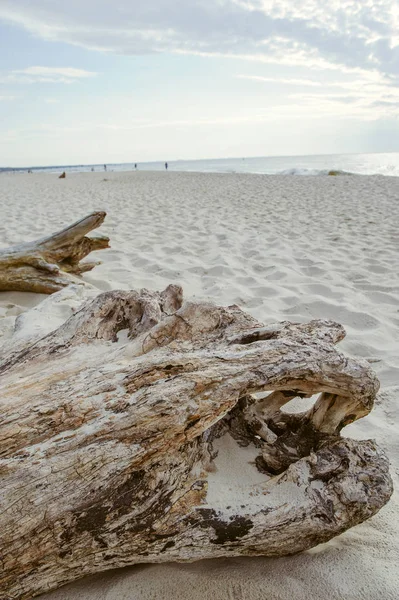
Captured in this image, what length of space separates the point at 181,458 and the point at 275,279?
299 cm

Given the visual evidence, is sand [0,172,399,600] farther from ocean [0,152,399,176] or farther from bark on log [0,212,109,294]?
ocean [0,152,399,176]

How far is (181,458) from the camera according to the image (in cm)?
131

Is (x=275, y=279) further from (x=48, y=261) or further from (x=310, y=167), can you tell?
(x=310, y=167)

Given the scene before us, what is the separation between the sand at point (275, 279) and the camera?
128 cm

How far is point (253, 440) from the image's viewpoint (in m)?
1.52

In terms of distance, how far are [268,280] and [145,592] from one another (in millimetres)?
3119

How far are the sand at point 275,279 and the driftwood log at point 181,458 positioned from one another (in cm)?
8

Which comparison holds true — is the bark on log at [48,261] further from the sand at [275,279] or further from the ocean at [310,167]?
the ocean at [310,167]

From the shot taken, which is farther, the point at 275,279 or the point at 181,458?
the point at 275,279

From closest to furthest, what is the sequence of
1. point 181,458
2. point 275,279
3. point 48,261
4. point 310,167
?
point 181,458 → point 48,261 → point 275,279 → point 310,167

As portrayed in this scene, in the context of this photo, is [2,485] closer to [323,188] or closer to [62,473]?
[62,473]

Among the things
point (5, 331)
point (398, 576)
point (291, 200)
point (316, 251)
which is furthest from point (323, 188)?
point (398, 576)

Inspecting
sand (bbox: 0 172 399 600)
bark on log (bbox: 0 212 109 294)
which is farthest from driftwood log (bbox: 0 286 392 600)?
bark on log (bbox: 0 212 109 294)

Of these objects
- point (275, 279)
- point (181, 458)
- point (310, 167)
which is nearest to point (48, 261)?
point (275, 279)
